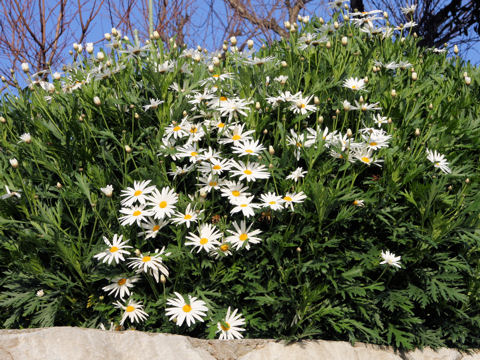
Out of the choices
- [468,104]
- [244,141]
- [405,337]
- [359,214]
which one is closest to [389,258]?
[359,214]

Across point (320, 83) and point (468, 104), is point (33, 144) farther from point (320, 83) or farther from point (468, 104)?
point (468, 104)

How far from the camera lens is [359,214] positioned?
9.14 feet

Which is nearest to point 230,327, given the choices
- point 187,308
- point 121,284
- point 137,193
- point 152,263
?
point 187,308

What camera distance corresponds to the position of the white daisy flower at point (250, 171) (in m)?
2.63

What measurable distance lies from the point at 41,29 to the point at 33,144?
6.82 metres

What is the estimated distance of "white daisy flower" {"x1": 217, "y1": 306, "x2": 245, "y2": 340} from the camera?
2.54 meters

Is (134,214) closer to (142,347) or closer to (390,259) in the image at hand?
(142,347)

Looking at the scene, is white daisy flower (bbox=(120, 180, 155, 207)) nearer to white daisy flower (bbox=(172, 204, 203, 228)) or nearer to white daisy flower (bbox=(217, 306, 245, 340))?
white daisy flower (bbox=(172, 204, 203, 228))

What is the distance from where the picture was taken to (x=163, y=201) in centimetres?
263

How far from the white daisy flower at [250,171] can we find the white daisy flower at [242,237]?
259 mm

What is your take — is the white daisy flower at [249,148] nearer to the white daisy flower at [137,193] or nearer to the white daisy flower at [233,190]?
the white daisy flower at [233,190]

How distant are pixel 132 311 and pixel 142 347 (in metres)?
0.40

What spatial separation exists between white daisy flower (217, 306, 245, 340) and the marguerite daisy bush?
0.5 inches

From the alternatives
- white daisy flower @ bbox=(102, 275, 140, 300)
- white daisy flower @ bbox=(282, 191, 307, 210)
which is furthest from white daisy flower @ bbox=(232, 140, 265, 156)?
white daisy flower @ bbox=(102, 275, 140, 300)
